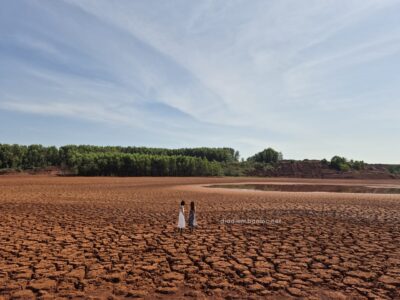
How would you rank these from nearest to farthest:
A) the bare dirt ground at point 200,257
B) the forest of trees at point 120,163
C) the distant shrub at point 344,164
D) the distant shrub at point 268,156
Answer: the bare dirt ground at point 200,257 < the forest of trees at point 120,163 < the distant shrub at point 344,164 < the distant shrub at point 268,156

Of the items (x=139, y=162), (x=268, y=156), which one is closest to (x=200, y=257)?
(x=139, y=162)

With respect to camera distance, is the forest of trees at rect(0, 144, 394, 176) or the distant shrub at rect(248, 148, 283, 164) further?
the distant shrub at rect(248, 148, 283, 164)

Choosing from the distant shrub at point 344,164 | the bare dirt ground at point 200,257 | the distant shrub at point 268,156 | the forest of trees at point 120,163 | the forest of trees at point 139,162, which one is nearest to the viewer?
the bare dirt ground at point 200,257

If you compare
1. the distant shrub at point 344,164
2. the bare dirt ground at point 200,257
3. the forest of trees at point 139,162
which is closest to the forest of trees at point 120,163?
the forest of trees at point 139,162

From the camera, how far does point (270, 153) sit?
112938 mm

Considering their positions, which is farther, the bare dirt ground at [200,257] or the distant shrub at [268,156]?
the distant shrub at [268,156]

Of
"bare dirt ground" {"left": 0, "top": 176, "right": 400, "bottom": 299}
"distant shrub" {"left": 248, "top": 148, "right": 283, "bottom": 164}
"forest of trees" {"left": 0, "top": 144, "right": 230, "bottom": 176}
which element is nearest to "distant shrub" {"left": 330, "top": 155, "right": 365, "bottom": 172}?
"distant shrub" {"left": 248, "top": 148, "right": 283, "bottom": 164}

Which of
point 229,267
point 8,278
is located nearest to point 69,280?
point 8,278

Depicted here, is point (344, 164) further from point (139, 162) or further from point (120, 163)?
point (120, 163)

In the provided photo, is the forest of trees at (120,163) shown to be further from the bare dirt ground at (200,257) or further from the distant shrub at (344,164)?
the bare dirt ground at (200,257)

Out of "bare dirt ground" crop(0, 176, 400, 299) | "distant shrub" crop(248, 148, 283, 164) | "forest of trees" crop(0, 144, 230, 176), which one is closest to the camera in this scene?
"bare dirt ground" crop(0, 176, 400, 299)

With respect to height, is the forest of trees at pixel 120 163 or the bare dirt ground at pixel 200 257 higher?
the forest of trees at pixel 120 163

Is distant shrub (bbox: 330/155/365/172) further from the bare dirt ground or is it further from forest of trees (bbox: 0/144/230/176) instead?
the bare dirt ground

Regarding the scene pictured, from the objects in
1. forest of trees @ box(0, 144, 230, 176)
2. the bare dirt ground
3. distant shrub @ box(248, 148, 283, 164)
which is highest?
distant shrub @ box(248, 148, 283, 164)
